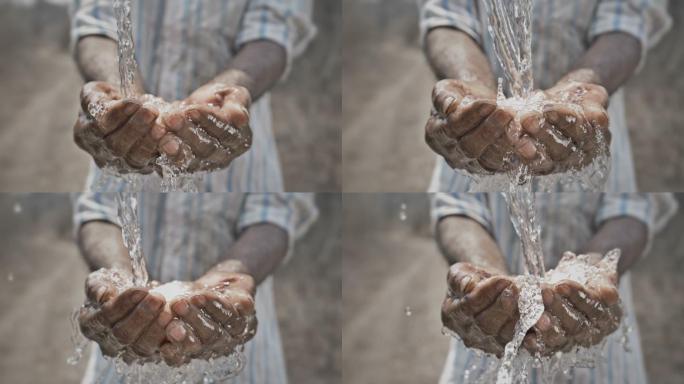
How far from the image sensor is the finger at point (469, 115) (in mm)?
1346

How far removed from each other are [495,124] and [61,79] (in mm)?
669

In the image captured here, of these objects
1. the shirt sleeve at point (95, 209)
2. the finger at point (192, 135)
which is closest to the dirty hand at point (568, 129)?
the finger at point (192, 135)

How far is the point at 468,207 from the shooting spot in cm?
169

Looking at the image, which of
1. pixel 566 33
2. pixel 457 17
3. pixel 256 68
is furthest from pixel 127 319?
pixel 566 33

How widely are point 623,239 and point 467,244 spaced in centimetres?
22

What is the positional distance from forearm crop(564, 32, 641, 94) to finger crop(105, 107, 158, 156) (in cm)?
56

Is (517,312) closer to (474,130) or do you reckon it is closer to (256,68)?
(474,130)

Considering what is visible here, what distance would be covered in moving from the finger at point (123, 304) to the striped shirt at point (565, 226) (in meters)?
0.48

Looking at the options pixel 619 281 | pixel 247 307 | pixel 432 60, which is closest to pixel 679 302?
pixel 619 281

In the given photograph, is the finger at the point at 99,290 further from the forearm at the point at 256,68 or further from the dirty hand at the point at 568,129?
the dirty hand at the point at 568,129

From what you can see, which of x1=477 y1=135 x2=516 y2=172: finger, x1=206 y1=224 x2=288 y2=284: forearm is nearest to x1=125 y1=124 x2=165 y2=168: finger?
x1=206 y1=224 x2=288 y2=284: forearm

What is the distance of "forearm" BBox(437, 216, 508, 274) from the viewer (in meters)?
1.63

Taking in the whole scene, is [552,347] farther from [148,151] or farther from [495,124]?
[148,151]

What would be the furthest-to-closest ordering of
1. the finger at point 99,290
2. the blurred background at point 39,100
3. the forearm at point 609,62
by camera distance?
the blurred background at point 39,100 < the forearm at point 609,62 < the finger at point 99,290
